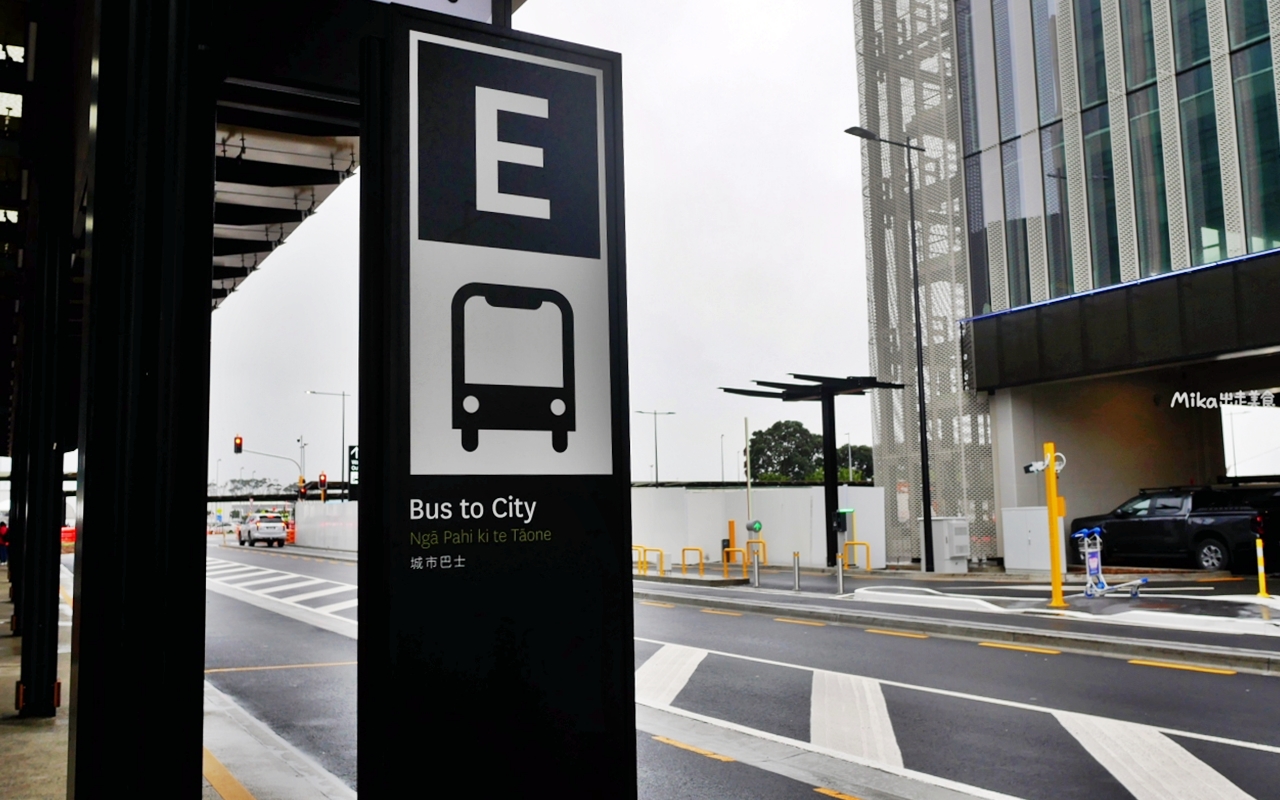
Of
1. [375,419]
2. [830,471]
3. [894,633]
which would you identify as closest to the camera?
[375,419]

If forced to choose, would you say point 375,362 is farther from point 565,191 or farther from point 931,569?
point 931,569

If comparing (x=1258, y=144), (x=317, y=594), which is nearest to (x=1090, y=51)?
(x=1258, y=144)

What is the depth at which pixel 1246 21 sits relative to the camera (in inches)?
911

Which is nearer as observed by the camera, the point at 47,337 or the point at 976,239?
the point at 47,337

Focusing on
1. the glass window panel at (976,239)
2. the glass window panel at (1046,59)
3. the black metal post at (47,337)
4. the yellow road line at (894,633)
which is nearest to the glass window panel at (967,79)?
the glass window panel at (976,239)

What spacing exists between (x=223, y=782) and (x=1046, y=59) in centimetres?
2715

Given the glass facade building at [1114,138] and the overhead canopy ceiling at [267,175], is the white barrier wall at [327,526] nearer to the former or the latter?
the glass facade building at [1114,138]

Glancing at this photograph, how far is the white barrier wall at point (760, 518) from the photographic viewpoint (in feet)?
93.4

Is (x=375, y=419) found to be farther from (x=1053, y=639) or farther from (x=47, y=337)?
(x=1053, y=639)

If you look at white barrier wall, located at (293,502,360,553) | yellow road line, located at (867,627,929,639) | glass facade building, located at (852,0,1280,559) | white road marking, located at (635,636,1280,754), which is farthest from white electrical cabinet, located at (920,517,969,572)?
white barrier wall, located at (293,502,360,553)

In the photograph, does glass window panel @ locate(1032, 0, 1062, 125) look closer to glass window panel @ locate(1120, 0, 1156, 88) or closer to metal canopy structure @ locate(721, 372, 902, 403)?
glass window panel @ locate(1120, 0, 1156, 88)

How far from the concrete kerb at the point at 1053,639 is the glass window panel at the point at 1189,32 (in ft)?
54.1

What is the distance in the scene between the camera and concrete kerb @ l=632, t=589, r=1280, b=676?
1102 centimetres

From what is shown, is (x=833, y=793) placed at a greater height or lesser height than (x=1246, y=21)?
lesser
